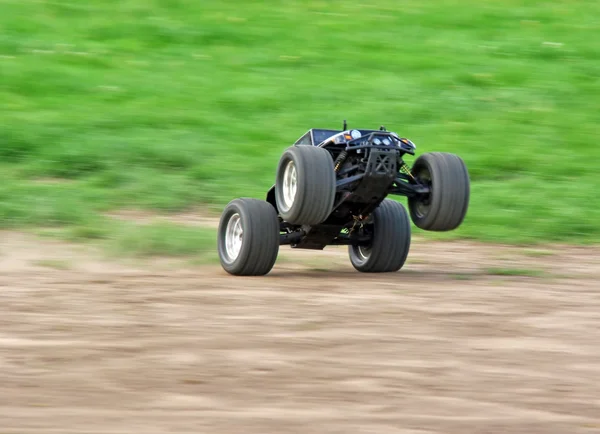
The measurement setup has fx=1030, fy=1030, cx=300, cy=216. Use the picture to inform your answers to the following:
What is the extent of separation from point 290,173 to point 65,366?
3.83m

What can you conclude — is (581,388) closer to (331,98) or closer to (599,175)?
(599,175)

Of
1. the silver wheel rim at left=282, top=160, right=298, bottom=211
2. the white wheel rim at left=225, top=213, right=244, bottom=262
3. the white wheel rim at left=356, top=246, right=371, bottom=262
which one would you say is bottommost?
the white wheel rim at left=356, top=246, right=371, bottom=262

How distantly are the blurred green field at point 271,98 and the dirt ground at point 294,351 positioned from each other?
3720mm

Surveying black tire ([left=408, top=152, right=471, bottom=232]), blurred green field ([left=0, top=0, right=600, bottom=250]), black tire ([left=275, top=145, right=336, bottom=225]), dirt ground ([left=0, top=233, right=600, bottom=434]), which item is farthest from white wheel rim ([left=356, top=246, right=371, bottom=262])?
blurred green field ([left=0, top=0, right=600, bottom=250])

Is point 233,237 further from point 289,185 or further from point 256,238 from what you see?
point 289,185

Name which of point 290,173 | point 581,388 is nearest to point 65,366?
point 581,388

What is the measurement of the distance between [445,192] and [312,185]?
1.29 metres

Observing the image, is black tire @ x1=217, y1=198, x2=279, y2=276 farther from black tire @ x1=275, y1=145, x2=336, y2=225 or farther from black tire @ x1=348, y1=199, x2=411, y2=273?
black tire @ x1=348, y1=199, x2=411, y2=273

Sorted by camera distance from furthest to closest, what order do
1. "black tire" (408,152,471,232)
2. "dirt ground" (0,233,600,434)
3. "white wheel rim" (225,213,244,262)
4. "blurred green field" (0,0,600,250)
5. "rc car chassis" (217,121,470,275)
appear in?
1. "blurred green field" (0,0,600,250)
2. "white wheel rim" (225,213,244,262)
3. "black tire" (408,152,471,232)
4. "rc car chassis" (217,121,470,275)
5. "dirt ground" (0,233,600,434)

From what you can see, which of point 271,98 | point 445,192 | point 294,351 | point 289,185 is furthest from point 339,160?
point 271,98

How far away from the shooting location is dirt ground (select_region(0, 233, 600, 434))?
5000 mm

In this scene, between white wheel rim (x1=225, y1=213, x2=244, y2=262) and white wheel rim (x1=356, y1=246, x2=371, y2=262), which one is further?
white wheel rim (x1=356, y1=246, x2=371, y2=262)

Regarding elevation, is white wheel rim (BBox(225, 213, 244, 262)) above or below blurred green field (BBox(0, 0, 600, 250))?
below

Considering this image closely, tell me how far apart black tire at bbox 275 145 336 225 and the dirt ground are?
642 millimetres
